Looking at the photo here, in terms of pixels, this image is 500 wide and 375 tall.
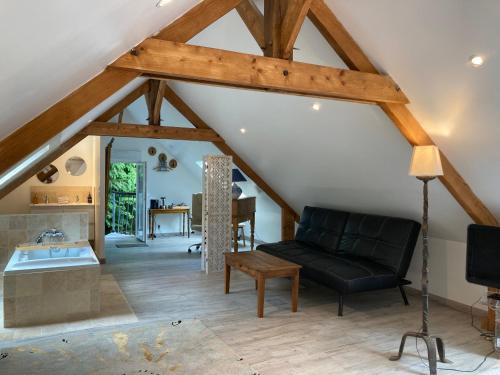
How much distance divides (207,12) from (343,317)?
324cm

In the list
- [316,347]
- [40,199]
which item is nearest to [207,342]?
[316,347]

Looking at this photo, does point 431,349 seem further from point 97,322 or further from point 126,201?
point 126,201

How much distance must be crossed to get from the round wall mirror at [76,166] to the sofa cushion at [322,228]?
376 cm

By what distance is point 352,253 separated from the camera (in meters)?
5.29

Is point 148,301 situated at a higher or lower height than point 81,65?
lower

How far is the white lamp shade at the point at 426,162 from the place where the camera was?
3.23 m

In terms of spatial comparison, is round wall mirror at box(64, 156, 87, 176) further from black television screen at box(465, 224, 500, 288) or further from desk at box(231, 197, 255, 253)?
black television screen at box(465, 224, 500, 288)

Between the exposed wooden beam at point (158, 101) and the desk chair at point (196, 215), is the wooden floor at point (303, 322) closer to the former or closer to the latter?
the desk chair at point (196, 215)

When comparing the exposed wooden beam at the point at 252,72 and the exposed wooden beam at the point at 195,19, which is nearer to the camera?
the exposed wooden beam at the point at 252,72

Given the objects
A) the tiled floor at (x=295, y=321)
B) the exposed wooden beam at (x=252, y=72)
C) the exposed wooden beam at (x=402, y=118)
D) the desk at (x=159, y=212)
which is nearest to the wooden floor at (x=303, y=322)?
the tiled floor at (x=295, y=321)

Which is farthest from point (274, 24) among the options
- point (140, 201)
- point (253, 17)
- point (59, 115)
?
point (140, 201)

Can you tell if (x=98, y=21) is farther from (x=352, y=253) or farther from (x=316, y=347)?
(x=352, y=253)

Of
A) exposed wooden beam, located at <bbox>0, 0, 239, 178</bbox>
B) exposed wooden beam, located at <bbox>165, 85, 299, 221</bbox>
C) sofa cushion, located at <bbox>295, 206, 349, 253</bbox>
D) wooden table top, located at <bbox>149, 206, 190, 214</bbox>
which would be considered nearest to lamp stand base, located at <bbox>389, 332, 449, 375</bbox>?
sofa cushion, located at <bbox>295, 206, 349, 253</bbox>

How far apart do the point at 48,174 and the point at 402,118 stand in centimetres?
553
